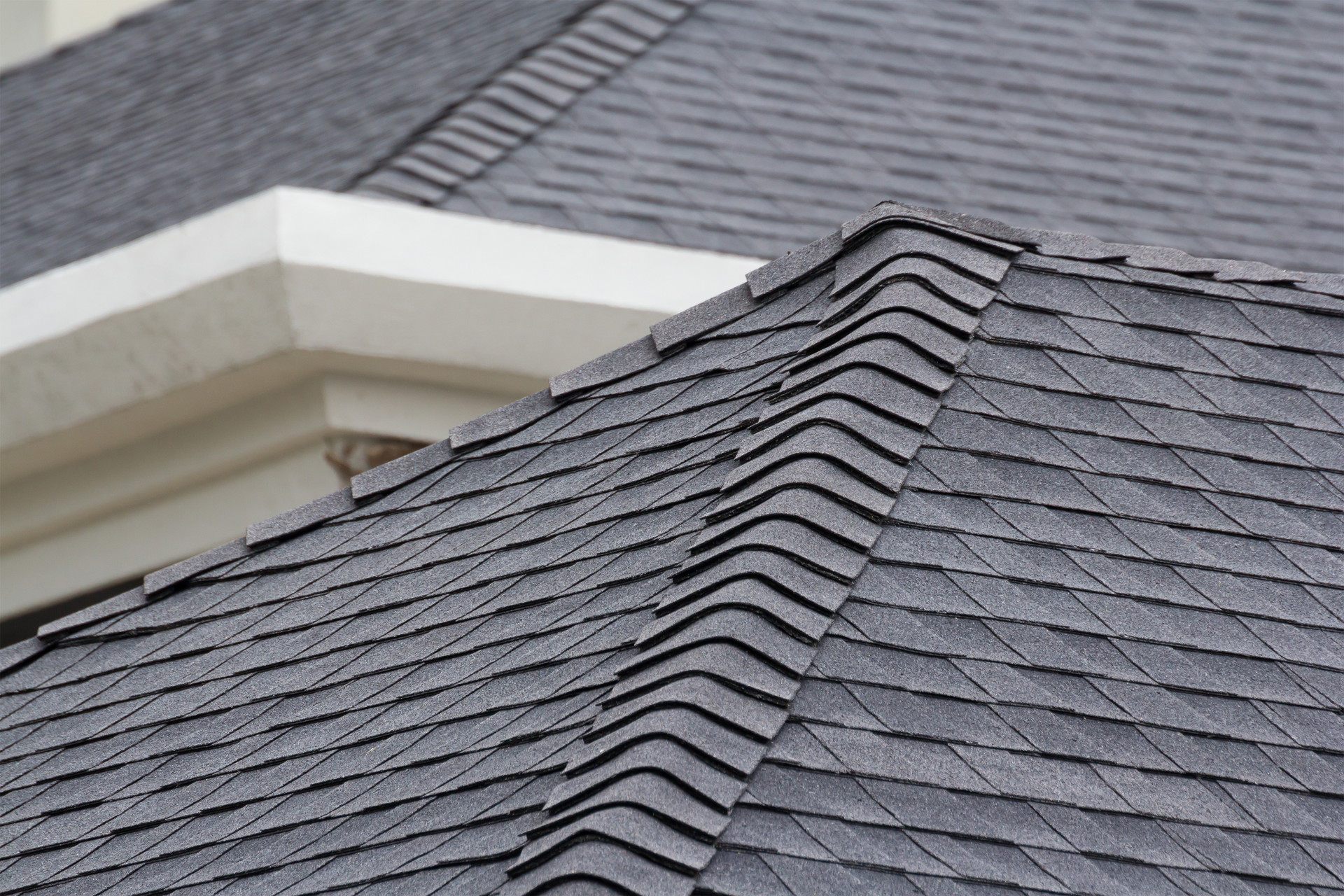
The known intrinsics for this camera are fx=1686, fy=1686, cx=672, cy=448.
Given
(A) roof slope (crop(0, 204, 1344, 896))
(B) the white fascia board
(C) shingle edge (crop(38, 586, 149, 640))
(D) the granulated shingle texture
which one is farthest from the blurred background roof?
(D) the granulated shingle texture

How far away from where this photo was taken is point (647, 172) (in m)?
7.89

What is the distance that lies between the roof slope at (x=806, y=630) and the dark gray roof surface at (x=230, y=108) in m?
3.54

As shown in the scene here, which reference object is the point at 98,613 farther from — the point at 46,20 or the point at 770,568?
the point at 46,20

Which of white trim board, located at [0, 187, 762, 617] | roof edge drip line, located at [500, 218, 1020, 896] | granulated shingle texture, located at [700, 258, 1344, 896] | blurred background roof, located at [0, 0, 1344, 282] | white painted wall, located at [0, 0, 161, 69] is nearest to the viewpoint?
roof edge drip line, located at [500, 218, 1020, 896]

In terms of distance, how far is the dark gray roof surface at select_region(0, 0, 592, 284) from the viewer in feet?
28.8

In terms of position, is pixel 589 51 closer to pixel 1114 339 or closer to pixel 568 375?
pixel 568 375

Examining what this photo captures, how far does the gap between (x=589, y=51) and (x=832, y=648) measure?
229 inches

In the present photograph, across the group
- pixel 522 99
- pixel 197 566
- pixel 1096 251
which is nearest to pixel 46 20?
pixel 522 99

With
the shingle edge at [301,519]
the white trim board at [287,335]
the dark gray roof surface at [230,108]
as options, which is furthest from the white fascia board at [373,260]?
the shingle edge at [301,519]

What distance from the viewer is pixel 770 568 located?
366cm

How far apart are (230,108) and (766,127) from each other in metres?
3.56

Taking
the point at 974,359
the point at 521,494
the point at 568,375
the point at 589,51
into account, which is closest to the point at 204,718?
the point at 521,494

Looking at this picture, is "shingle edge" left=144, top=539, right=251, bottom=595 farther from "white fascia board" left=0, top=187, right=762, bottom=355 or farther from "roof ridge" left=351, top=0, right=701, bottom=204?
"roof ridge" left=351, top=0, right=701, bottom=204

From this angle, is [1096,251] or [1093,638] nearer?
[1093,638]
